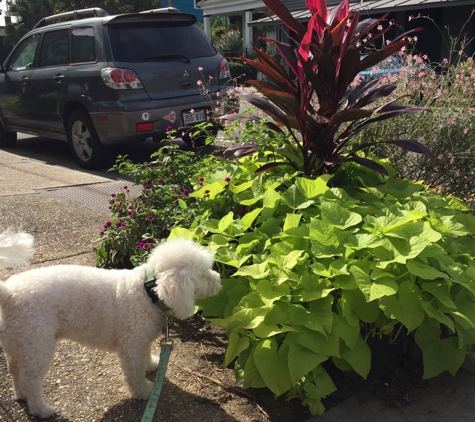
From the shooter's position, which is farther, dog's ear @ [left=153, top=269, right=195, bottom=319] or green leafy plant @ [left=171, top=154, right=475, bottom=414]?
green leafy plant @ [left=171, top=154, right=475, bottom=414]

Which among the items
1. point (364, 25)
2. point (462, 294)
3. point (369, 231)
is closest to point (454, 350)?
point (462, 294)

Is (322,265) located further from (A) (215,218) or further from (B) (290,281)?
(A) (215,218)

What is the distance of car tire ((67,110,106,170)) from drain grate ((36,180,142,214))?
2.74 ft

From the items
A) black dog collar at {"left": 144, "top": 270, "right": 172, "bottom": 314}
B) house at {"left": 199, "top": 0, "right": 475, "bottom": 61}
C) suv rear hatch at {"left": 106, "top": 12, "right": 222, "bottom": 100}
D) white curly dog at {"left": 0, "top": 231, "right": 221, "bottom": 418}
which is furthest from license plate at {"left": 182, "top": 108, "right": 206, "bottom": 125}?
house at {"left": 199, "top": 0, "right": 475, "bottom": 61}

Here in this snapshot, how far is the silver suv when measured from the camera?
22.5ft

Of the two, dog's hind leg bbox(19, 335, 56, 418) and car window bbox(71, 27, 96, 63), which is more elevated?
car window bbox(71, 27, 96, 63)

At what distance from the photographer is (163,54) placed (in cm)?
723

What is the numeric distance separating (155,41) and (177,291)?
5.74m

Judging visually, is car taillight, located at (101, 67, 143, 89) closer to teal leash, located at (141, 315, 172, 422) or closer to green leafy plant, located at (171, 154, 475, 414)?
green leafy plant, located at (171, 154, 475, 414)

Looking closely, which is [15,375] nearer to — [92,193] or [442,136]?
[442,136]

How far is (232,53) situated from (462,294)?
26950 millimetres

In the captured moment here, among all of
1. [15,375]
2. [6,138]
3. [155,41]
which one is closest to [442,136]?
[15,375]

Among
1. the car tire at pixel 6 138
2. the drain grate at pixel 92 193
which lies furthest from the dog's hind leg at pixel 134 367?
the car tire at pixel 6 138

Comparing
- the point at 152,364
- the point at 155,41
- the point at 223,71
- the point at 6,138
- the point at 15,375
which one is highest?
the point at 155,41
